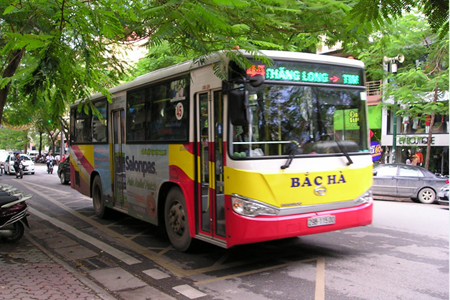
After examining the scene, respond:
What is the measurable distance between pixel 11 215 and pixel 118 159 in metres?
2.47

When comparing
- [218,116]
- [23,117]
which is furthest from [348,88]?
[23,117]

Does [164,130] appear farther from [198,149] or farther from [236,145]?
[236,145]

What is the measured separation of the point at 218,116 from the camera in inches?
226

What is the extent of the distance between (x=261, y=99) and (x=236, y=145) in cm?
70

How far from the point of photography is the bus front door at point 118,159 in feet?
28.6

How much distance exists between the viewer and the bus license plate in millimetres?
5438

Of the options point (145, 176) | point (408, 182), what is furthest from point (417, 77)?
point (145, 176)

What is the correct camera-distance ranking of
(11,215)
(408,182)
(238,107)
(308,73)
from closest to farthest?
(238,107) → (308,73) → (11,215) → (408,182)

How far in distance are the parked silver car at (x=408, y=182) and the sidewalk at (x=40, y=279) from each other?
1198 centimetres

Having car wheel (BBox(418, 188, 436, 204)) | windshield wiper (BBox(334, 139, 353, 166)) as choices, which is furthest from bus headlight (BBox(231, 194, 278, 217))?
car wheel (BBox(418, 188, 436, 204))

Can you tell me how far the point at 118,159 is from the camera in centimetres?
892

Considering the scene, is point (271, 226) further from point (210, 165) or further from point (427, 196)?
point (427, 196)

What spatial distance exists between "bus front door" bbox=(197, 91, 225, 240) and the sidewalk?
177 cm

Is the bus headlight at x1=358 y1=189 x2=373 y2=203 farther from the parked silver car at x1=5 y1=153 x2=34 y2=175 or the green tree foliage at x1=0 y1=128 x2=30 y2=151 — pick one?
the green tree foliage at x1=0 y1=128 x2=30 y2=151
